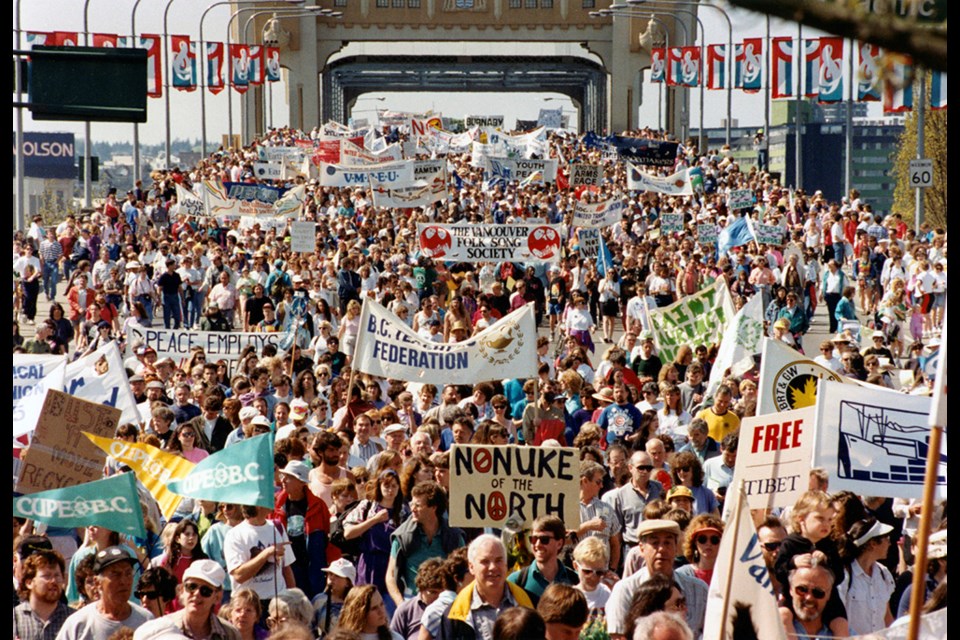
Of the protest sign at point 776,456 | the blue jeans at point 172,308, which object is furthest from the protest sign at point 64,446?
the blue jeans at point 172,308

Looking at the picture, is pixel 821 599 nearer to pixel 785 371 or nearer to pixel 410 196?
pixel 785 371

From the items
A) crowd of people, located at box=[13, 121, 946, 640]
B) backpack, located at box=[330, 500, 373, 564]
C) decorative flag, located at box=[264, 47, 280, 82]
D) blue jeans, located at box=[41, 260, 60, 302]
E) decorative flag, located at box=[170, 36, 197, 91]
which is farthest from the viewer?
decorative flag, located at box=[264, 47, 280, 82]

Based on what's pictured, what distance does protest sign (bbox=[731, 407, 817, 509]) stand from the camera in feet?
27.6

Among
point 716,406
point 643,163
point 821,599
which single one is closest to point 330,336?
point 716,406

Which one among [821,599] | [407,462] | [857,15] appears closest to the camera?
[857,15]

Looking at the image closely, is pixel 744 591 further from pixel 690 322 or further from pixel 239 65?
pixel 239 65

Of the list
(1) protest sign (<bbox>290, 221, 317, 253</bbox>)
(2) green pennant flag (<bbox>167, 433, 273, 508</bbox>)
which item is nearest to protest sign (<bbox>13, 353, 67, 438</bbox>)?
(2) green pennant flag (<bbox>167, 433, 273, 508</bbox>)

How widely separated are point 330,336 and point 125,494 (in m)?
9.51

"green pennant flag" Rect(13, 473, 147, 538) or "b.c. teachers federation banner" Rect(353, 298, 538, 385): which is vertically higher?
"b.c. teachers federation banner" Rect(353, 298, 538, 385)

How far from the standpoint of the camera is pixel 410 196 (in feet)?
99.1

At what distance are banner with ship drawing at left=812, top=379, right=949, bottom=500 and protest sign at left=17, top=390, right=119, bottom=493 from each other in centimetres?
398

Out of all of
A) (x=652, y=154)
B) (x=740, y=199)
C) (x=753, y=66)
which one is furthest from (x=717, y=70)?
(x=740, y=199)

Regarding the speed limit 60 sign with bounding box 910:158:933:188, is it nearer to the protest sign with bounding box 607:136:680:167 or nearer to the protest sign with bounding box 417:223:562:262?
the protest sign with bounding box 417:223:562:262

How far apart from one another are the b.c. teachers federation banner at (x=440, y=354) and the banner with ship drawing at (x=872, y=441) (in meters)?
4.81
